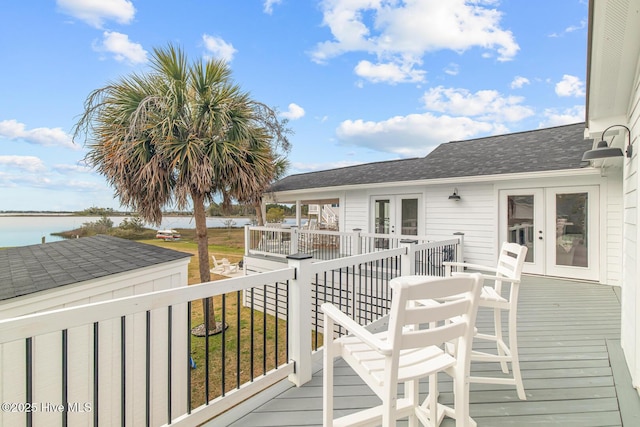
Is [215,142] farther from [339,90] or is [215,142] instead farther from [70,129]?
[339,90]

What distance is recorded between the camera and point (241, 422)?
187cm

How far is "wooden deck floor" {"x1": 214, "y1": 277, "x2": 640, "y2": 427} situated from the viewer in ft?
6.31

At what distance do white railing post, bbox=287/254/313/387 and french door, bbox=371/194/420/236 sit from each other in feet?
21.3

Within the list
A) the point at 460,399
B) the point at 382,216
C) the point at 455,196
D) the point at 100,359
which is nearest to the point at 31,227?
the point at 100,359

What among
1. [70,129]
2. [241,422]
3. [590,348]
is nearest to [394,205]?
[590,348]

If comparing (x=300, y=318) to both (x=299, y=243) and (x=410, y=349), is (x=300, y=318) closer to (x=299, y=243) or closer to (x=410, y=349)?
(x=410, y=349)

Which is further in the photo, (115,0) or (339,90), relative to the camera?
(339,90)

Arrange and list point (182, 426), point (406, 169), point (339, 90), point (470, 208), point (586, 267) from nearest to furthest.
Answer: point (182, 426) → point (586, 267) → point (470, 208) → point (406, 169) → point (339, 90)

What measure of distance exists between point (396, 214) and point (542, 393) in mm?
6467

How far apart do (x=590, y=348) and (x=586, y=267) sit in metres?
3.80

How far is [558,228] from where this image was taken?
6070 millimetres

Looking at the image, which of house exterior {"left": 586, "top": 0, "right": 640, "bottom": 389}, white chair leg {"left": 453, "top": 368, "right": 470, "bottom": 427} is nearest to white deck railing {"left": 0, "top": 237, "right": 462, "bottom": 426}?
white chair leg {"left": 453, "top": 368, "right": 470, "bottom": 427}

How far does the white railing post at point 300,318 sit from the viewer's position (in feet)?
7.60

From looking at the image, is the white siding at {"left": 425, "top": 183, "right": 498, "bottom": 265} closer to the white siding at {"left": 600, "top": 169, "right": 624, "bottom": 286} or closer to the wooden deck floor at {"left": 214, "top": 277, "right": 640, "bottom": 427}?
the white siding at {"left": 600, "top": 169, "right": 624, "bottom": 286}
